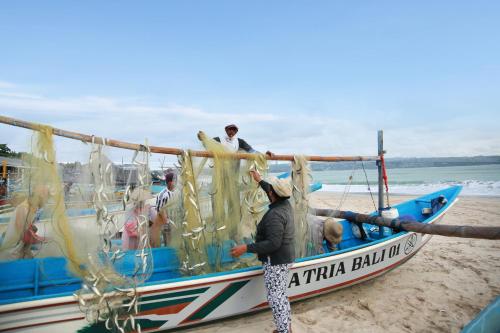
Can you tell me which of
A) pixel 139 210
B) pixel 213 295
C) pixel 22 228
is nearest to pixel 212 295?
pixel 213 295

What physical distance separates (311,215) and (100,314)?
306 cm

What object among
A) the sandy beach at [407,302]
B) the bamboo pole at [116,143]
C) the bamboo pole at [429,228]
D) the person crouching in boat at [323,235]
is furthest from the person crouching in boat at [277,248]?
the person crouching in boat at [323,235]

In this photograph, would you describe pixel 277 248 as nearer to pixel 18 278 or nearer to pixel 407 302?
pixel 407 302

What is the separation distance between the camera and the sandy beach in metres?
3.90

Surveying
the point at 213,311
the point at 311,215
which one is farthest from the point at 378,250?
the point at 213,311

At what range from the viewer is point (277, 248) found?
3.14 m

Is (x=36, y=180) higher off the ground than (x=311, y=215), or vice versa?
(x=36, y=180)

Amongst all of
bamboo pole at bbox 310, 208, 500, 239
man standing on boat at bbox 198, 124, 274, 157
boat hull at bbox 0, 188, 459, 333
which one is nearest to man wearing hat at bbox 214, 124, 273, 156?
man standing on boat at bbox 198, 124, 274, 157

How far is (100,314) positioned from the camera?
301 cm

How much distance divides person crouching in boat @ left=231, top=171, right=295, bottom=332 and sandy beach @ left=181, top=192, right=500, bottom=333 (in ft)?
2.51

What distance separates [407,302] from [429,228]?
3.98 ft

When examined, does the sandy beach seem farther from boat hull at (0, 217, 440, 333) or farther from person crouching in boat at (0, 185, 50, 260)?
person crouching in boat at (0, 185, 50, 260)

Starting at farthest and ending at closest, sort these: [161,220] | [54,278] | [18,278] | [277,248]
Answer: [161,220] < [54,278] < [18,278] < [277,248]

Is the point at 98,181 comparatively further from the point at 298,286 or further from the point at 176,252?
the point at 298,286
